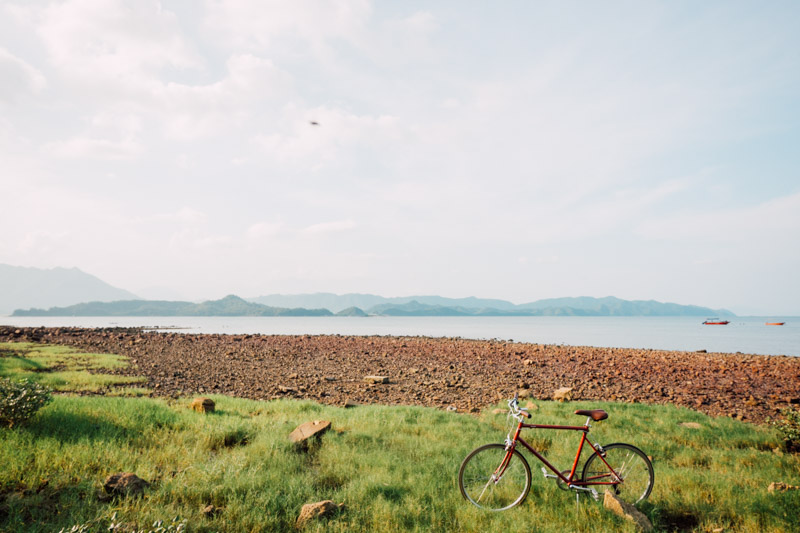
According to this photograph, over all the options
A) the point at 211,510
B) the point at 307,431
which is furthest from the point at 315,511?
the point at 307,431

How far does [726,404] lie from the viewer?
45.2 feet

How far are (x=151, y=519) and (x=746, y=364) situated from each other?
27433 millimetres

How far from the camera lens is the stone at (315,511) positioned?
5.21 metres

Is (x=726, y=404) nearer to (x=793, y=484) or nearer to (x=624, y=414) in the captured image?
(x=624, y=414)

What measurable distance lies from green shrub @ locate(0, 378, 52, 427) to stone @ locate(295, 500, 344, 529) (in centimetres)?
615

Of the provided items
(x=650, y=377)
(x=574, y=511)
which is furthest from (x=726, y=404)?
(x=574, y=511)

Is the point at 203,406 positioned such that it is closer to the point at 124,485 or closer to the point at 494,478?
the point at 124,485

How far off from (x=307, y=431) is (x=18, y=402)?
543cm

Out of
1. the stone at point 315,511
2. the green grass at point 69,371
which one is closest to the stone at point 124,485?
the stone at point 315,511

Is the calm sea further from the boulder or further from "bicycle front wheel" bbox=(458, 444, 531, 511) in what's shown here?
the boulder

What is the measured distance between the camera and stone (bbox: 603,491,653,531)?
5289 millimetres

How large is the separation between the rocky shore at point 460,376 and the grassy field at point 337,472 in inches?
171

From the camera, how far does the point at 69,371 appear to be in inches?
699

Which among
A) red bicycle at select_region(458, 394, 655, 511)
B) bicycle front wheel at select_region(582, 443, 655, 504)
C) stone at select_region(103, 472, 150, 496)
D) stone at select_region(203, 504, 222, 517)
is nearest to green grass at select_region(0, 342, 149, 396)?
stone at select_region(103, 472, 150, 496)
